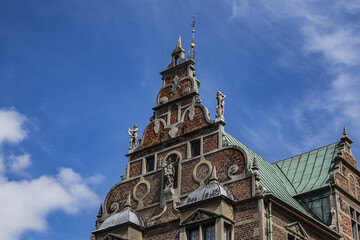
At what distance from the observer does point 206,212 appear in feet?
88.4

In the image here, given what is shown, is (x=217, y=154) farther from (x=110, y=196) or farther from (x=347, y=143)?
(x=347, y=143)

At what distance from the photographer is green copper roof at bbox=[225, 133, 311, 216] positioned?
29344 mm

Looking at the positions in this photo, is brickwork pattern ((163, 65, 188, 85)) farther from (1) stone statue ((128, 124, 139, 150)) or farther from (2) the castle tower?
(1) stone statue ((128, 124, 139, 150))

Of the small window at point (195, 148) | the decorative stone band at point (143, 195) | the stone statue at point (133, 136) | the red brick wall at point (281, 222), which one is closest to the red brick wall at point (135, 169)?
the decorative stone band at point (143, 195)

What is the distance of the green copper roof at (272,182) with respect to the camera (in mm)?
29344

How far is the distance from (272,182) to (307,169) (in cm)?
457

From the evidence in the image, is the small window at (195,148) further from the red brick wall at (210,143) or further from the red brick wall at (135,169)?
the red brick wall at (135,169)

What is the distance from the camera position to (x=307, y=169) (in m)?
35.1

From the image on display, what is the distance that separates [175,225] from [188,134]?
474cm

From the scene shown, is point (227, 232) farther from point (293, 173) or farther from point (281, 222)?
point (293, 173)

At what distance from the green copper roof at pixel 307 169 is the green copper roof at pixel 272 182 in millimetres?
557

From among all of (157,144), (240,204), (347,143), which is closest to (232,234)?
(240,204)

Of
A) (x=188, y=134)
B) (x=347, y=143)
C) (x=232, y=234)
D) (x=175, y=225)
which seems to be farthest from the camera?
(x=347, y=143)

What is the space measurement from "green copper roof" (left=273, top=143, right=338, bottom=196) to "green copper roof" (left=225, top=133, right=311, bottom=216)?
0.56 m
